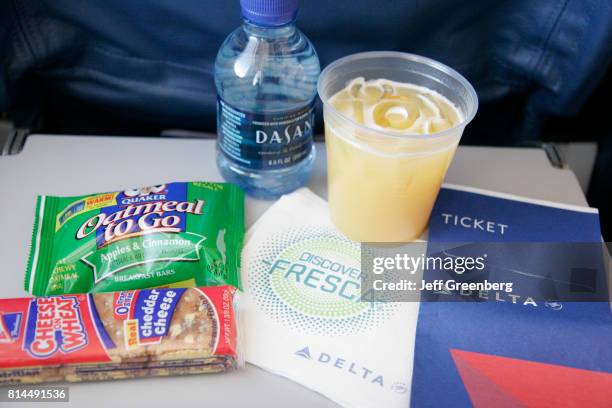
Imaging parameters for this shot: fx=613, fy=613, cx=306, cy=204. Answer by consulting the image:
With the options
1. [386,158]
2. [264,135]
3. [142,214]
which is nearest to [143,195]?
[142,214]

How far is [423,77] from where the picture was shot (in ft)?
2.49

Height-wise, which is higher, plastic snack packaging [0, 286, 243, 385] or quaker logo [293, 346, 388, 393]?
plastic snack packaging [0, 286, 243, 385]

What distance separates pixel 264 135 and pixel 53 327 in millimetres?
304

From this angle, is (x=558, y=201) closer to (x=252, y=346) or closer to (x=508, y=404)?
(x=508, y=404)

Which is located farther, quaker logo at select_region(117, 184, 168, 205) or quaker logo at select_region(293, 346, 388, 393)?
quaker logo at select_region(117, 184, 168, 205)

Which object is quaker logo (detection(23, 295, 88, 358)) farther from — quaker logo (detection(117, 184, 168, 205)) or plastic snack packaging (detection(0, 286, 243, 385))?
quaker logo (detection(117, 184, 168, 205))

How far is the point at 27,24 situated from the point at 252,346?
546 millimetres

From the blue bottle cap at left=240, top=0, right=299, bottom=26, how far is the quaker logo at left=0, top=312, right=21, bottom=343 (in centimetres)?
39

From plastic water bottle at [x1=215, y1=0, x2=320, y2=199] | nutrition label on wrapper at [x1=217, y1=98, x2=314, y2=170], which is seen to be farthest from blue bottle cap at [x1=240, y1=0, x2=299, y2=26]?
nutrition label on wrapper at [x1=217, y1=98, x2=314, y2=170]

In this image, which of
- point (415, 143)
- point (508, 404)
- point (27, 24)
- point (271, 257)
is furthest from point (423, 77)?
point (27, 24)

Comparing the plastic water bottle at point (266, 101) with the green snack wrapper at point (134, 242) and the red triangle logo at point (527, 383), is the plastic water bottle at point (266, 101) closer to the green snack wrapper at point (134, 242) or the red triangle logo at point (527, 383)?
the green snack wrapper at point (134, 242)

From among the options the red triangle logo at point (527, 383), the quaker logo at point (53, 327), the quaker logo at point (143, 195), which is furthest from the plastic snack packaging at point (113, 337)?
the red triangle logo at point (527, 383)

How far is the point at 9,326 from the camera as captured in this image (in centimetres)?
60

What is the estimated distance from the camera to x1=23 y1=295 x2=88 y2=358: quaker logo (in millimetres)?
586
